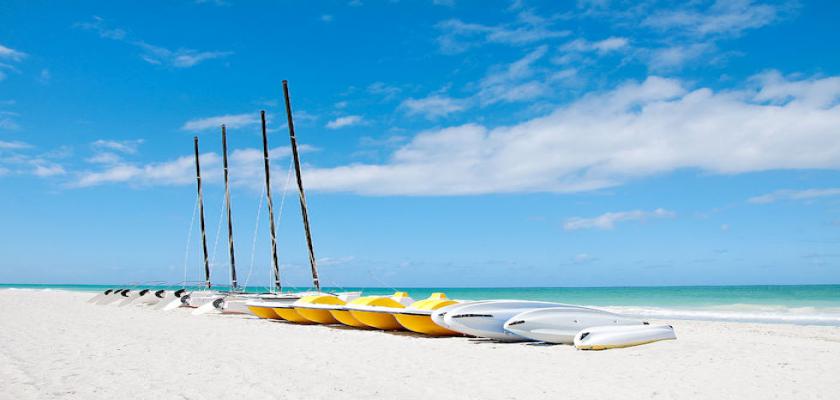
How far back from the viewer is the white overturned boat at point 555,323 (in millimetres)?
11242

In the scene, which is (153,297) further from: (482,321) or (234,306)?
(482,321)

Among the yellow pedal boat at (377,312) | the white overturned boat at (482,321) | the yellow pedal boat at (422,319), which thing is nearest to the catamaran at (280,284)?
the yellow pedal boat at (377,312)

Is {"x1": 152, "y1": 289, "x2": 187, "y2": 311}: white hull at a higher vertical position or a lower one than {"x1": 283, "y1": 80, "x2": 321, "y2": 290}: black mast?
lower

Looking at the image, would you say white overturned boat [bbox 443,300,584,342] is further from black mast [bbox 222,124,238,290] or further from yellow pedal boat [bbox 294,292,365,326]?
black mast [bbox 222,124,238,290]

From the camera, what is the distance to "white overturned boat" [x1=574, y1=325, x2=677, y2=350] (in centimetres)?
1041

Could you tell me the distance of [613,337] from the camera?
10.5 meters

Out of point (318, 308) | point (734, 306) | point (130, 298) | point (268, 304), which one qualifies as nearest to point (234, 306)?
point (268, 304)

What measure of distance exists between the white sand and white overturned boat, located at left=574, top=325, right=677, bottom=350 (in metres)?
0.18

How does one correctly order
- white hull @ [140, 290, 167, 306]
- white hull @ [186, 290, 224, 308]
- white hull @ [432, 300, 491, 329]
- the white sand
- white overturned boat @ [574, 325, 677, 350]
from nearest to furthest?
1. the white sand
2. white overturned boat @ [574, 325, 677, 350]
3. white hull @ [432, 300, 491, 329]
4. white hull @ [186, 290, 224, 308]
5. white hull @ [140, 290, 167, 306]

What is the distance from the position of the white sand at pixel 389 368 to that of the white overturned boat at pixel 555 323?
362 millimetres

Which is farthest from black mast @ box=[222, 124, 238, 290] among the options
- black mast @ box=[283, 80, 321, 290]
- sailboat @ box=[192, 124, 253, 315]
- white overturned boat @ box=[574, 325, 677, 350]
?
white overturned boat @ box=[574, 325, 677, 350]

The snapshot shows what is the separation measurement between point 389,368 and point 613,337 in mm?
4149

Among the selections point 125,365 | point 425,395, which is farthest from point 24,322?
point 425,395

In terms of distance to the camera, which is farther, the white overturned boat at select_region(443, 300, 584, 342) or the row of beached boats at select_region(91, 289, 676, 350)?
the white overturned boat at select_region(443, 300, 584, 342)
